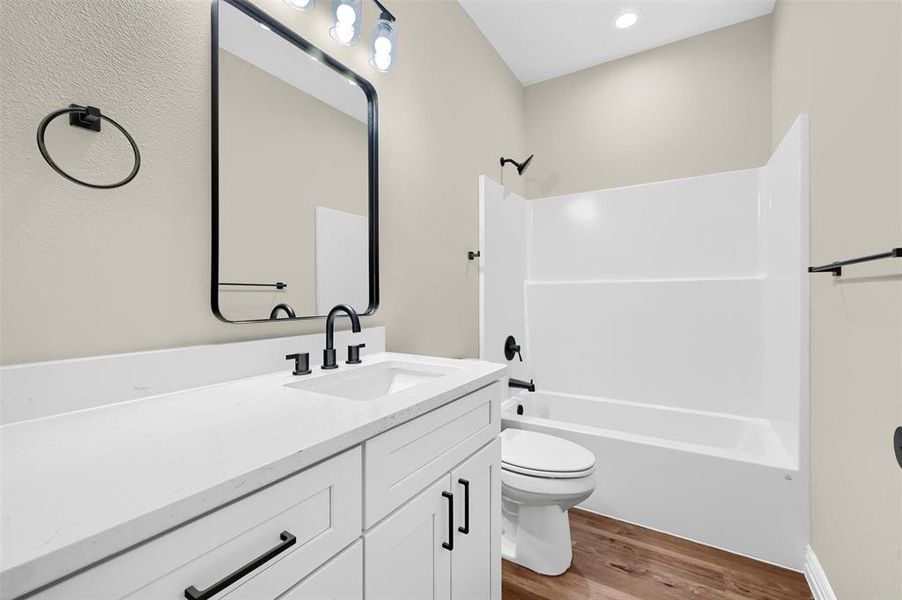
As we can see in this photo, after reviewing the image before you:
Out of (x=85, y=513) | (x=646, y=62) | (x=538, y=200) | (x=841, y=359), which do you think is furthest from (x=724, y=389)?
(x=85, y=513)

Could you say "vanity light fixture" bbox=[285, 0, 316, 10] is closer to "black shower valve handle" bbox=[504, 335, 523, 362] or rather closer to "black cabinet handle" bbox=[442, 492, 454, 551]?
"black cabinet handle" bbox=[442, 492, 454, 551]

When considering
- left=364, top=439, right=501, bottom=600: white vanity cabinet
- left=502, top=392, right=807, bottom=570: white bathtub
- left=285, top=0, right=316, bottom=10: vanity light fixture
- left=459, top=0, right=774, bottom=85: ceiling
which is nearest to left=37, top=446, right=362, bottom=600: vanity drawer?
left=364, top=439, right=501, bottom=600: white vanity cabinet

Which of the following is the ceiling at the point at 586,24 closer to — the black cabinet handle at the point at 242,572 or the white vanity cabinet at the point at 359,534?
the white vanity cabinet at the point at 359,534

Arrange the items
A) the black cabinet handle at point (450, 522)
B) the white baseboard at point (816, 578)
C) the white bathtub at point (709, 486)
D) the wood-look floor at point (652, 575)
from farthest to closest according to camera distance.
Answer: the white bathtub at point (709, 486)
the wood-look floor at point (652, 575)
the white baseboard at point (816, 578)
the black cabinet handle at point (450, 522)

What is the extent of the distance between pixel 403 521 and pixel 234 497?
1.33 ft

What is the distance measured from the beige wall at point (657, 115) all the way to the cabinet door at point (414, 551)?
8.21ft

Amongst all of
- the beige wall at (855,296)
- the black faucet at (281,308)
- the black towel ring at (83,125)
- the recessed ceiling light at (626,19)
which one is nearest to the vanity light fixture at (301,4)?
the black towel ring at (83,125)

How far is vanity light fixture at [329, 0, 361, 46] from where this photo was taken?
1.25 m

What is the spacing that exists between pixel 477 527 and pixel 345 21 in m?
1.59

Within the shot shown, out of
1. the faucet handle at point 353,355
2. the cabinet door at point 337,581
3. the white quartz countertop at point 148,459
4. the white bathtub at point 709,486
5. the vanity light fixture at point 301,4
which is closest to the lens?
the white quartz countertop at point 148,459

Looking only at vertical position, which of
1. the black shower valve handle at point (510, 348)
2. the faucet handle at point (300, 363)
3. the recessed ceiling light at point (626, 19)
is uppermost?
the recessed ceiling light at point (626, 19)

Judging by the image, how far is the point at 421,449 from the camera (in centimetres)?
86

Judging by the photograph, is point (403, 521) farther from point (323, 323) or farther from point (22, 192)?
point (22, 192)

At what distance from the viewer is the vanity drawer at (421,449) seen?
733 millimetres
